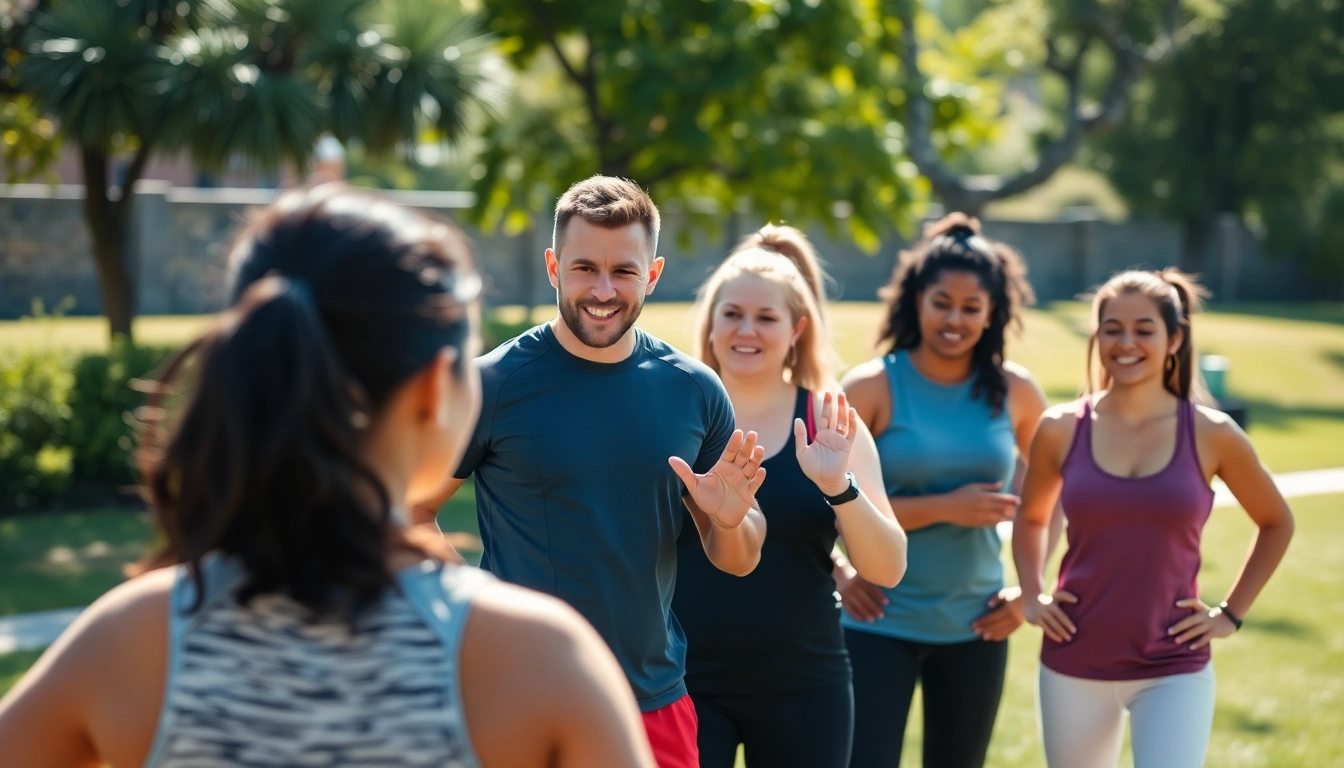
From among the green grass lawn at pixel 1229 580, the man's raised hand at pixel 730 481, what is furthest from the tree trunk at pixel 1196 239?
the man's raised hand at pixel 730 481

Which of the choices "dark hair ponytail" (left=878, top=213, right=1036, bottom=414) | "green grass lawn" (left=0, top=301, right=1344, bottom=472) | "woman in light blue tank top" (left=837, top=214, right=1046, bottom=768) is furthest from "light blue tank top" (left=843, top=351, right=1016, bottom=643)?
"green grass lawn" (left=0, top=301, right=1344, bottom=472)

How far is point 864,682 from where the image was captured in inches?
163

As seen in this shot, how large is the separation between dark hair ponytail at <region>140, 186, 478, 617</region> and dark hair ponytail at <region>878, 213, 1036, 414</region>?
3.23m

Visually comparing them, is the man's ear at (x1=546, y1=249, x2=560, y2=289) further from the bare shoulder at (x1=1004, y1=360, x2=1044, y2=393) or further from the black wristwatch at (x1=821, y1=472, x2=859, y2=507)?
the bare shoulder at (x1=1004, y1=360, x2=1044, y2=393)

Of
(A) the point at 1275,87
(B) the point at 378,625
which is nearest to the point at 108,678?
(B) the point at 378,625

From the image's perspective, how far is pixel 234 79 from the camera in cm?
1129

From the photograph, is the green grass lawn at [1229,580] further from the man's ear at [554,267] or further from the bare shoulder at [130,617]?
the bare shoulder at [130,617]

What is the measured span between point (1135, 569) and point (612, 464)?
70.5 inches

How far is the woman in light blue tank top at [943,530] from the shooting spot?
13.5 ft

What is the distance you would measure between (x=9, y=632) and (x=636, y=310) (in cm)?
545

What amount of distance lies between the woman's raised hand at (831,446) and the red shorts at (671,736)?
25.0 inches

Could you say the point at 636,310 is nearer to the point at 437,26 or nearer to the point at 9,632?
the point at 9,632

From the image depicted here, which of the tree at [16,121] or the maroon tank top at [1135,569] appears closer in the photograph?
the maroon tank top at [1135,569]

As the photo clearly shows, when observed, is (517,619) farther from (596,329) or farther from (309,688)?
(596,329)
